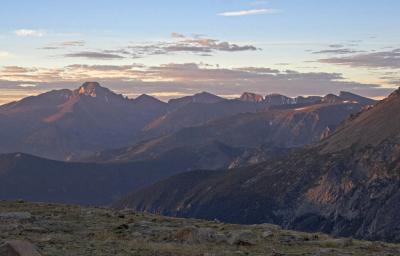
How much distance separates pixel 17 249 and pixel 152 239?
12178mm

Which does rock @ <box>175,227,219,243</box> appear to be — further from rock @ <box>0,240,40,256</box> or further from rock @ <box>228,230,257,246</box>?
rock @ <box>0,240,40,256</box>

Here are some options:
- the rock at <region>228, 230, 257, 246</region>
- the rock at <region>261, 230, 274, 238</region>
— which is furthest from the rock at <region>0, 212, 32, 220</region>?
the rock at <region>261, 230, 274, 238</region>

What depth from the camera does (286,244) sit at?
36.9 m

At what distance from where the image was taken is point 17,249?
26.0m

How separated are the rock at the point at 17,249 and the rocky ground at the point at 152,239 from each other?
197 centimetres

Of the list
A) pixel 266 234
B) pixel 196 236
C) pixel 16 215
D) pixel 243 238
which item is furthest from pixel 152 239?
pixel 16 215

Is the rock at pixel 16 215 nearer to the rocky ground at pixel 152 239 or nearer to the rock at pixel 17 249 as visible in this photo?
the rocky ground at pixel 152 239

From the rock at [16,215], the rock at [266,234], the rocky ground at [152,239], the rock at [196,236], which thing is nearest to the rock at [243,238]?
the rocky ground at [152,239]

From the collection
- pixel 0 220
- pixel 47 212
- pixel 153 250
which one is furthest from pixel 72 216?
pixel 153 250

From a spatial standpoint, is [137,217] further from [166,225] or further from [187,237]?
[187,237]

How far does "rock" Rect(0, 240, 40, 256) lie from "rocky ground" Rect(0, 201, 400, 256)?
1974 mm

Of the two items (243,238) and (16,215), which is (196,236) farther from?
(16,215)

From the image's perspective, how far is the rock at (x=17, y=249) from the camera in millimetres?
25797

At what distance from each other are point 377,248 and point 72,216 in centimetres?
2434
